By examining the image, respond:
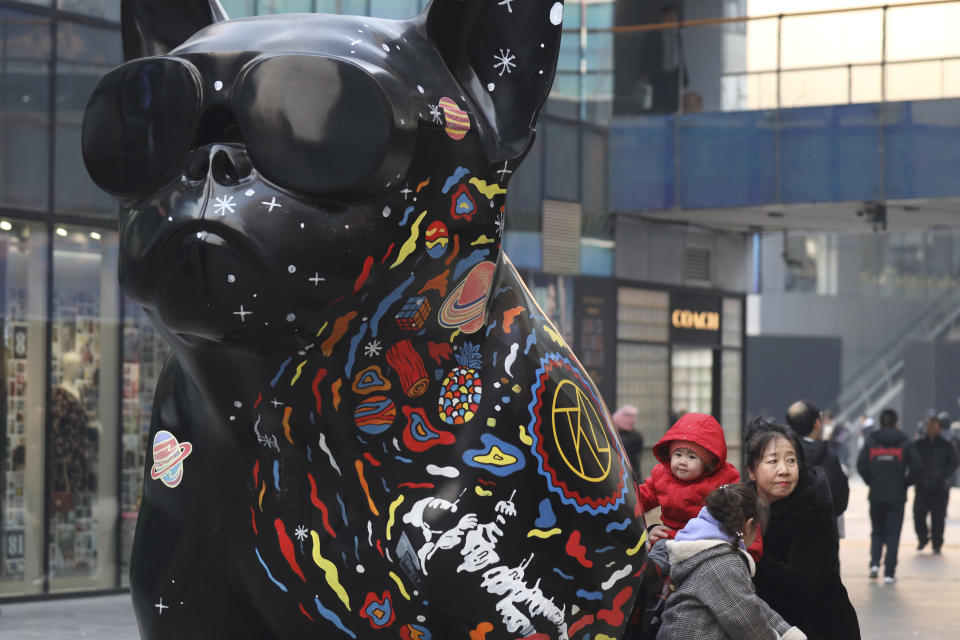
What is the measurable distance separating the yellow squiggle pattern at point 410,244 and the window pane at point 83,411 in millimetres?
10109

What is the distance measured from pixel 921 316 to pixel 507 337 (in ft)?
146

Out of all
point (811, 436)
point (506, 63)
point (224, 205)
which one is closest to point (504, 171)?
point (506, 63)

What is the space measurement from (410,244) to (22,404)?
10.4m

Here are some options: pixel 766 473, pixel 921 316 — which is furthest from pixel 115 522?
pixel 921 316

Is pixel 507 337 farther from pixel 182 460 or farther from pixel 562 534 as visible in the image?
pixel 182 460

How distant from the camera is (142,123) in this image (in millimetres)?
1969

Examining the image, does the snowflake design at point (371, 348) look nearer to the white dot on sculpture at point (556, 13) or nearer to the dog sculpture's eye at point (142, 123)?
the dog sculpture's eye at point (142, 123)

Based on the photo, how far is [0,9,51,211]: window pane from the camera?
37.1ft

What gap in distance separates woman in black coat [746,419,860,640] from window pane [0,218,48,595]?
8426 millimetres

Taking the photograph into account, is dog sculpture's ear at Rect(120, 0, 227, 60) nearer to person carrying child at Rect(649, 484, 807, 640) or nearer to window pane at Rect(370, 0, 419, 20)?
person carrying child at Rect(649, 484, 807, 640)

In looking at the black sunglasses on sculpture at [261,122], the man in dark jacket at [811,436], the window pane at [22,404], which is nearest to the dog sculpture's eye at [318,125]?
the black sunglasses on sculpture at [261,122]

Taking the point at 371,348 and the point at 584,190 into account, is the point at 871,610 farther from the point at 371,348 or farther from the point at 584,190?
the point at 371,348

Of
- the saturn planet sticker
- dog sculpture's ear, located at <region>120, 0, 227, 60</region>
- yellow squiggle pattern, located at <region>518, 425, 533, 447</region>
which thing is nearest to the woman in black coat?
yellow squiggle pattern, located at <region>518, 425, 533, 447</region>

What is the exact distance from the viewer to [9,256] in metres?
11.5
